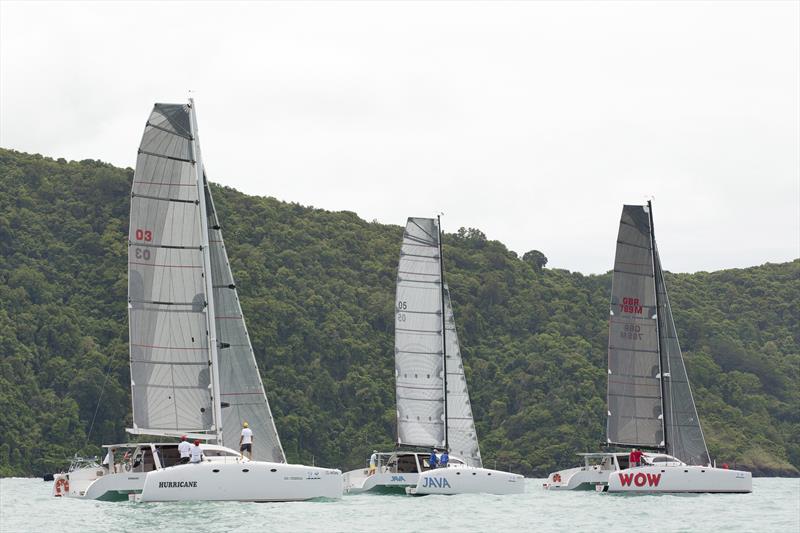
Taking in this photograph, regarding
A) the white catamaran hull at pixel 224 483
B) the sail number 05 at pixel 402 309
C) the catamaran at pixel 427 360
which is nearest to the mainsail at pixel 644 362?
the catamaran at pixel 427 360

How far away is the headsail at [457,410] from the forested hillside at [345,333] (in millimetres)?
42524

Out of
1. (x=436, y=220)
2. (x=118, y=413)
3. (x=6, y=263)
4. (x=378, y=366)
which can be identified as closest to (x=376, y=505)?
(x=436, y=220)

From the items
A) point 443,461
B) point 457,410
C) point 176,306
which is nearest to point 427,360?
point 457,410

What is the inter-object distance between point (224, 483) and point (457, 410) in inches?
788

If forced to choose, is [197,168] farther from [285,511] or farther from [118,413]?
→ [118,413]

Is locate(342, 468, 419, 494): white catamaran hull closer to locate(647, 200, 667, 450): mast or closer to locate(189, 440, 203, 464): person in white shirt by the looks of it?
locate(647, 200, 667, 450): mast

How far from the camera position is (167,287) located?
37031mm

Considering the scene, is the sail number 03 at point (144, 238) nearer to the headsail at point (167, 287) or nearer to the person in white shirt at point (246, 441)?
the headsail at point (167, 287)

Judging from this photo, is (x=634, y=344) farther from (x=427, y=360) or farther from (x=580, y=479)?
(x=427, y=360)

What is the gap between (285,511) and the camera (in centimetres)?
3406

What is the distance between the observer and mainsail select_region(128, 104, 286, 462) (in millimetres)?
36688

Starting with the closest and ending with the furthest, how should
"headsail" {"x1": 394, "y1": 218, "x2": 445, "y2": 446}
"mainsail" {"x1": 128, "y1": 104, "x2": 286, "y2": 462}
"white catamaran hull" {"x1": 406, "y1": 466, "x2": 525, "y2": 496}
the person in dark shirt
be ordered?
"mainsail" {"x1": 128, "y1": 104, "x2": 286, "y2": 462}
"white catamaran hull" {"x1": 406, "y1": 466, "x2": 525, "y2": 496}
the person in dark shirt
"headsail" {"x1": 394, "y1": 218, "x2": 445, "y2": 446}

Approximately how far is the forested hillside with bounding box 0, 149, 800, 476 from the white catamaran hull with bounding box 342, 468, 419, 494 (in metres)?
45.0

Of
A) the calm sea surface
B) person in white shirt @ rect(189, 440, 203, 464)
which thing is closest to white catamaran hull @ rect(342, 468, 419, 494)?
the calm sea surface
